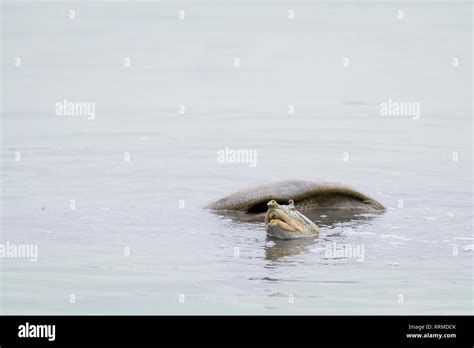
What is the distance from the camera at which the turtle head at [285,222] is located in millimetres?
13422

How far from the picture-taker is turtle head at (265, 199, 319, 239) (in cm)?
1342

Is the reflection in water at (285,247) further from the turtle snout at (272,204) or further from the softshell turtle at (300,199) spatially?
the softshell turtle at (300,199)

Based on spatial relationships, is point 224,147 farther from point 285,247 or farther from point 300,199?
point 285,247

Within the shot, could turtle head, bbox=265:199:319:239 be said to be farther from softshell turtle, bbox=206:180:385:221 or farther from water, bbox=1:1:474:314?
softshell turtle, bbox=206:180:385:221

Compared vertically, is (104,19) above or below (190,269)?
above

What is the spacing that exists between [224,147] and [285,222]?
18.3 ft

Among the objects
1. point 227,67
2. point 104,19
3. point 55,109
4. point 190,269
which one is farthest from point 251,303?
point 104,19

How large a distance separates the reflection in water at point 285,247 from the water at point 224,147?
1.8 inches

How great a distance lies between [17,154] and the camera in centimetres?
1836

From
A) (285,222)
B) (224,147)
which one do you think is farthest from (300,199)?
(224,147)

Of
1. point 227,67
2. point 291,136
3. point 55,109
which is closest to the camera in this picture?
point 291,136

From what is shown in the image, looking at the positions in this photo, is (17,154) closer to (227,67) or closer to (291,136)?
(291,136)

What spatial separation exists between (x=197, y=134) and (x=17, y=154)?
9.79 feet
